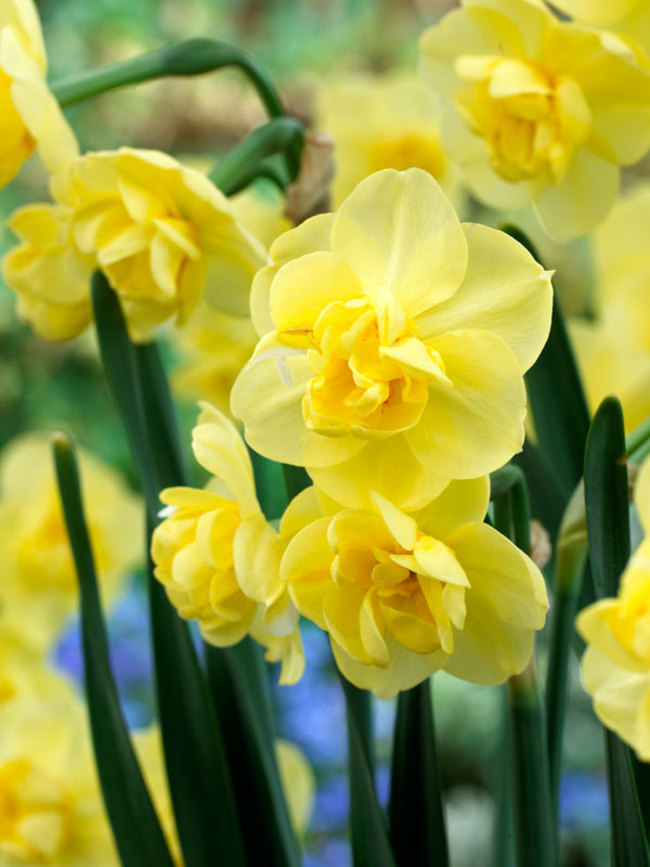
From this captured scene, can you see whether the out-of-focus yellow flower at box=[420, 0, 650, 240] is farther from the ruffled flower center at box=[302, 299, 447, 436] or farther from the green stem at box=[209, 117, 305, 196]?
the ruffled flower center at box=[302, 299, 447, 436]

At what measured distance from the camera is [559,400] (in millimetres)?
571

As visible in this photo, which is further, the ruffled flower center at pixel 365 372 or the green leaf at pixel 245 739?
the green leaf at pixel 245 739

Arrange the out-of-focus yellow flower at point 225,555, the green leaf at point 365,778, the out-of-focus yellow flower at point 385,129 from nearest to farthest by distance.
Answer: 1. the out-of-focus yellow flower at point 225,555
2. the green leaf at point 365,778
3. the out-of-focus yellow flower at point 385,129

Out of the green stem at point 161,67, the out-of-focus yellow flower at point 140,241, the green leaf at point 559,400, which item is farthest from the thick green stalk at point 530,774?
the green stem at point 161,67

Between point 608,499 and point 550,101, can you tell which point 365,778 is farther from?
point 550,101

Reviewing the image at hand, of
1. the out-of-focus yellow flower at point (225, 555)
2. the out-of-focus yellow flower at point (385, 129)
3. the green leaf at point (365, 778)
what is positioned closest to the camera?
the out-of-focus yellow flower at point (225, 555)

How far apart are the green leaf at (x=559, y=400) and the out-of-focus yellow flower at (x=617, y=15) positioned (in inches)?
5.7

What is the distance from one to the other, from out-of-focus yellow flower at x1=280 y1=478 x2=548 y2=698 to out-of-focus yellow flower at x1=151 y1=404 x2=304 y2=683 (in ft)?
0.07

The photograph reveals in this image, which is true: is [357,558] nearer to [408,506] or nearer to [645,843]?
[408,506]

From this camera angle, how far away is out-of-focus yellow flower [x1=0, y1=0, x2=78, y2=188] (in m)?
0.51

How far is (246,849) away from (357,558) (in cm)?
31

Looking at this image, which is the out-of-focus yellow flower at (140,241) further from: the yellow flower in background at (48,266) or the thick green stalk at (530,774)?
the thick green stalk at (530,774)

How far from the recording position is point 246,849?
61 cm

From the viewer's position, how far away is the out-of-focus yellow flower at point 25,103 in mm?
509
